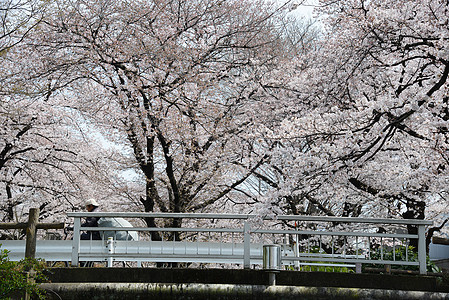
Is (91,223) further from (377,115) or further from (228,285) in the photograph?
(377,115)

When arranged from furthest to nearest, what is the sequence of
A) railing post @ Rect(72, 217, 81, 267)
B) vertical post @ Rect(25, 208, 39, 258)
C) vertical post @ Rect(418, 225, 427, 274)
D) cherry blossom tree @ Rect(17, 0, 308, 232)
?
cherry blossom tree @ Rect(17, 0, 308, 232) → railing post @ Rect(72, 217, 81, 267) → vertical post @ Rect(418, 225, 427, 274) → vertical post @ Rect(25, 208, 39, 258)

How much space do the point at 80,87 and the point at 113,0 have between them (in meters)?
3.33

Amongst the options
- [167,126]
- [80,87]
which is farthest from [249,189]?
[80,87]

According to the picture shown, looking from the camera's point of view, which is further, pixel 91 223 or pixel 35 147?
pixel 35 147

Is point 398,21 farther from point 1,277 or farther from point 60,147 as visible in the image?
point 60,147

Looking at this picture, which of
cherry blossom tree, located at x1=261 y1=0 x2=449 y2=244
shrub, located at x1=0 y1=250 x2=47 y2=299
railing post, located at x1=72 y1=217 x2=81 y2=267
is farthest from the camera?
cherry blossom tree, located at x1=261 y1=0 x2=449 y2=244

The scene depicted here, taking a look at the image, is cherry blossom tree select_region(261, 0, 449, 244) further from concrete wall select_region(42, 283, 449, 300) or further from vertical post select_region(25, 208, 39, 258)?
vertical post select_region(25, 208, 39, 258)

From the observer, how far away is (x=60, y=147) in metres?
17.0

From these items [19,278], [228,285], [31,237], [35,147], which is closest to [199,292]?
[228,285]

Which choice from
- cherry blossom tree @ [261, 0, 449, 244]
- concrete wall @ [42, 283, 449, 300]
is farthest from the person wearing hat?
cherry blossom tree @ [261, 0, 449, 244]

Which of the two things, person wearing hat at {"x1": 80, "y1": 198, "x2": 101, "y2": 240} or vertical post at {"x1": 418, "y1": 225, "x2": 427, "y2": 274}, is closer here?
vertical post at {"x1": 418, "y1": 225, "x2": 427, "y2": 274}

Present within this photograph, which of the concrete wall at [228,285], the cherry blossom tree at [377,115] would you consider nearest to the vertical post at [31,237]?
the concrete wall at [228,285]

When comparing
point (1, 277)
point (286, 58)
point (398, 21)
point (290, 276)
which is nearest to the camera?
point (1, 277)

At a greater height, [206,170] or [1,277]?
[206,170]
